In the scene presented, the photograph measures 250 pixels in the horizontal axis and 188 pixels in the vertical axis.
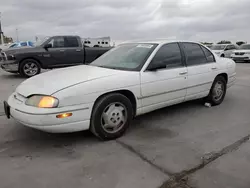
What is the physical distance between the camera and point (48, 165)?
283 centimetres

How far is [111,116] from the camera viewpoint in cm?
347

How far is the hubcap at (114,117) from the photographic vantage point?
344 cm

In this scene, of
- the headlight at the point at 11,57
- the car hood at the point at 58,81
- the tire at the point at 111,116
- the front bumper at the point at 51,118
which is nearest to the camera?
the front bumper at the point at 51,118

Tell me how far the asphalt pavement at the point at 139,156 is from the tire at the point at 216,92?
0.84 metres

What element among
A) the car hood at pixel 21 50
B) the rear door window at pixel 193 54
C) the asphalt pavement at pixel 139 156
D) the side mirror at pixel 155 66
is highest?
the car hood at pixel 21 50

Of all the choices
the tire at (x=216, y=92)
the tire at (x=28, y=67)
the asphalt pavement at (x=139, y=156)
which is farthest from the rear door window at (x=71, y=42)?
the tire at (x=216, y=92)

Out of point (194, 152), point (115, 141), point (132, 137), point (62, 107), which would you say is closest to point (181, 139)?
point (194, 152)

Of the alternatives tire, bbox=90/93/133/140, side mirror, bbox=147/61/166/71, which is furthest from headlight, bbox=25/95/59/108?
side mirror, bbox=147/61/166/71

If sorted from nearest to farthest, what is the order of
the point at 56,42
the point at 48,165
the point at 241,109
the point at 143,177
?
the point at 143,177, the point at 48,165, the point at 241,109, the point at 56,42

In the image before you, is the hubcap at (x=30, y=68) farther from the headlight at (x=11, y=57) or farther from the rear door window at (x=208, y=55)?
the rear door window at (x=208, y=55)

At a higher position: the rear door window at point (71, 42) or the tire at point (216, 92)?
the rear door window at point (71, 42)

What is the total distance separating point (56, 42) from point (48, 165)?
7841mm

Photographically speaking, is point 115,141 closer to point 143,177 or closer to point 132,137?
point 132,137

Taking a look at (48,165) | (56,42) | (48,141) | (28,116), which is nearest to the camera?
(48,165)
